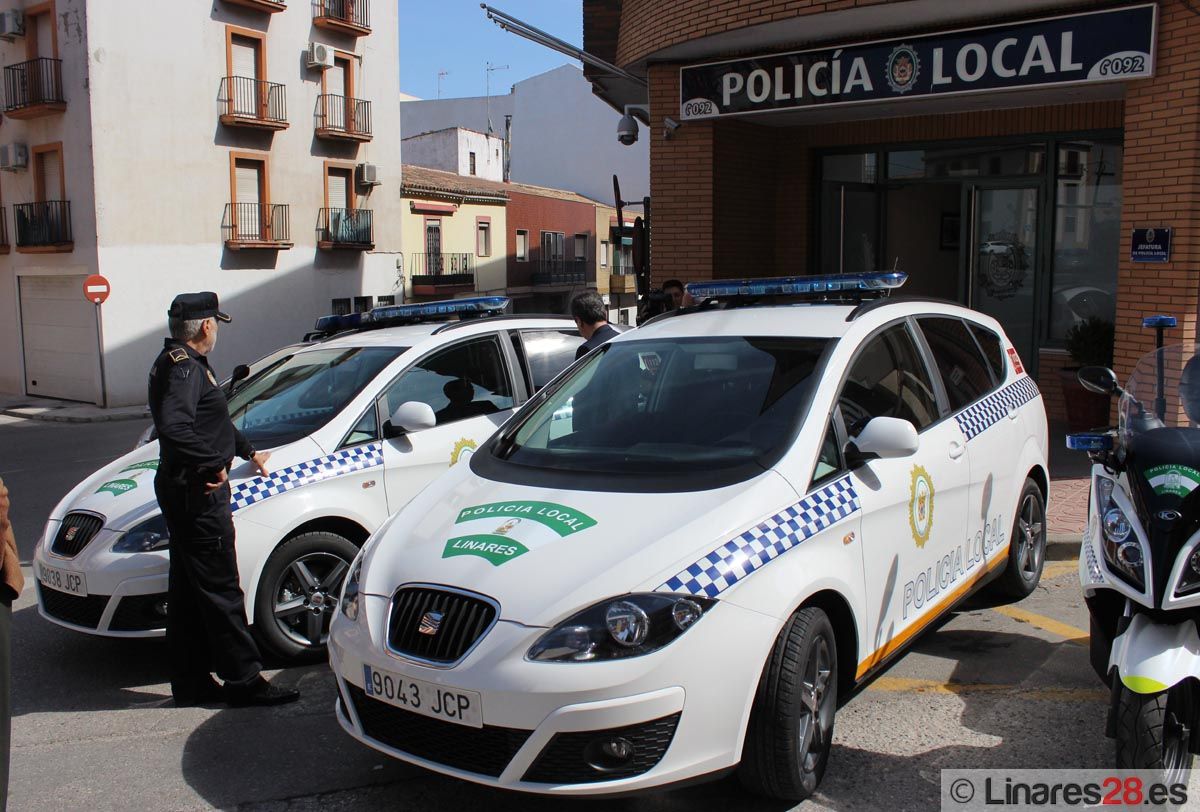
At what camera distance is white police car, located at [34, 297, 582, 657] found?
486 centimetres

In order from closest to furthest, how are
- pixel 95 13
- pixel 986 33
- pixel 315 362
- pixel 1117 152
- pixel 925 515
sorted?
pixel 925 515, pixel 315 362, pixel 986 33, pixel 1117 152, pixel 95 13

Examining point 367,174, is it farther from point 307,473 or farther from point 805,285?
point 805,285

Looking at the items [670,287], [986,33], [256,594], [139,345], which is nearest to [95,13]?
[139,345]

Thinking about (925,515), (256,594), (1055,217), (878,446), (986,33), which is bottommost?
(256,594)

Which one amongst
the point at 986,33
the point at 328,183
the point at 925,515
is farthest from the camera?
the point at 328,183

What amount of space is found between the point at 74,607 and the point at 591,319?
123 inches

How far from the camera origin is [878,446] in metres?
3.85

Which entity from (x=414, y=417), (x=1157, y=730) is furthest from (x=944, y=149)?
(x=1157, y=730)

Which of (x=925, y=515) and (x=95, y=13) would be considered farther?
(x=95, y=13)

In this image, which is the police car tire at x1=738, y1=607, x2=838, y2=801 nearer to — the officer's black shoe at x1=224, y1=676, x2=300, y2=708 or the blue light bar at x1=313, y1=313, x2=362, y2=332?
the officer's black shoe at x1=224, y1=676, x2=300, y2=708

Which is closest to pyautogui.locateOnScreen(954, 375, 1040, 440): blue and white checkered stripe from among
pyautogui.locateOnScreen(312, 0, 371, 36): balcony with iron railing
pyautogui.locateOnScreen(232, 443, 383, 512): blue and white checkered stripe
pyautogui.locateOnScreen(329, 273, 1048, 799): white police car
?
pyautogui.locateOnScreen(329, 273, 1048, 799): white police car

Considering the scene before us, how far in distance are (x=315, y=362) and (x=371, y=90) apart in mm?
24561

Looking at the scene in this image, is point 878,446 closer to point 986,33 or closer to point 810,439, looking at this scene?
point 810,439

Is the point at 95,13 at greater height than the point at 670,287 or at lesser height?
greater
